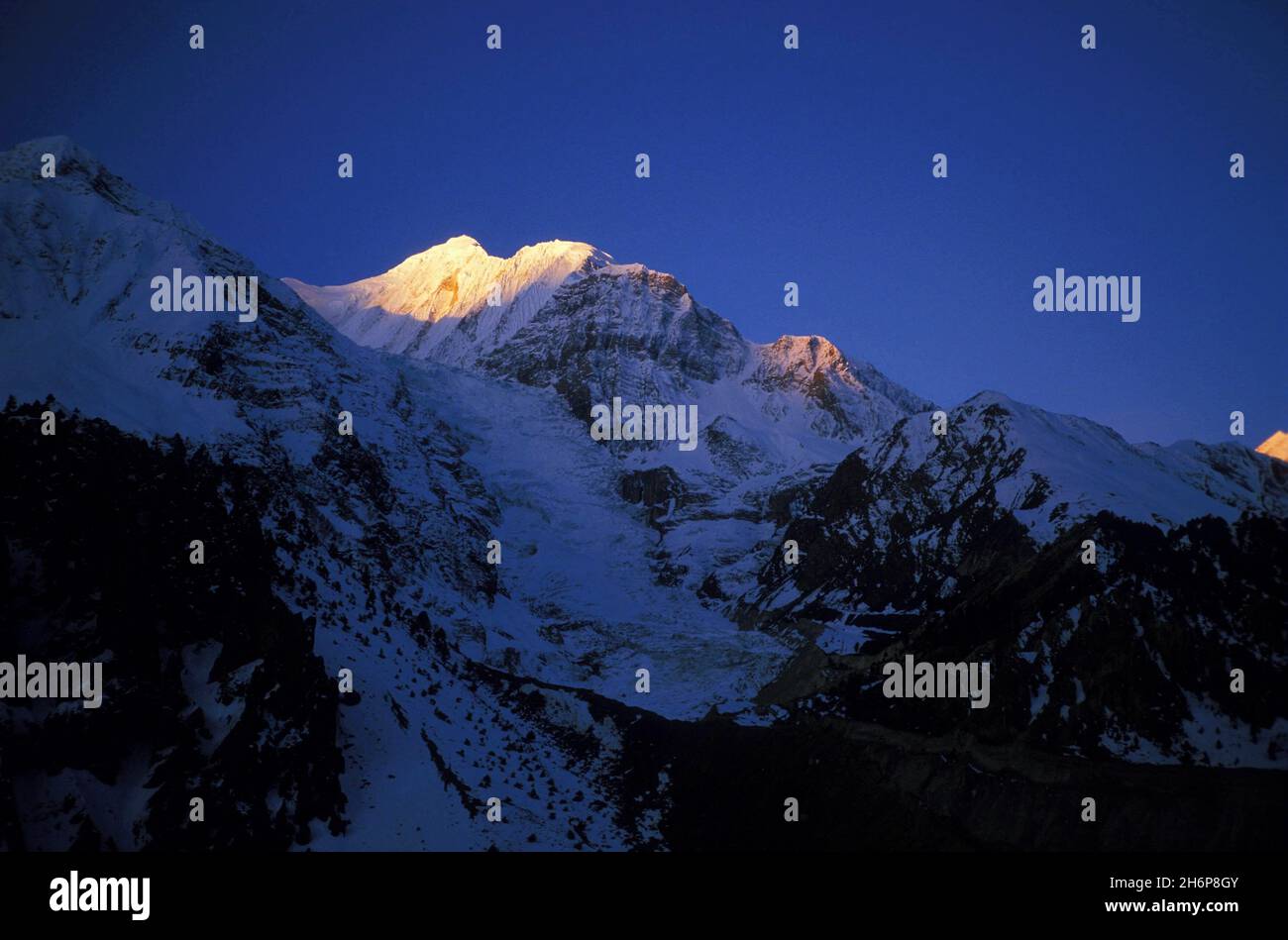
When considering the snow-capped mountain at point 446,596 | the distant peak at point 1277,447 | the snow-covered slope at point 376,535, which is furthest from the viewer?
the distant peak at point 1277,447

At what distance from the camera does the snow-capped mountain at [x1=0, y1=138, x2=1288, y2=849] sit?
55219mm

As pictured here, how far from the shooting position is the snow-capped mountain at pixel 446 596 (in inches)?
2174

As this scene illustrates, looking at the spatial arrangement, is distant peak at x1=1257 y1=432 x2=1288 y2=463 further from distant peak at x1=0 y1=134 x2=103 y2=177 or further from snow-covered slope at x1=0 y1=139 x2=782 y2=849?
distant peak at x1=0 y1=134 x2=103 y2=177

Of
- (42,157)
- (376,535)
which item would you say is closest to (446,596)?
(376,535)

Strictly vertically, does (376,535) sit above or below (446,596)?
above

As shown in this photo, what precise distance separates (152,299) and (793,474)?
104271mm

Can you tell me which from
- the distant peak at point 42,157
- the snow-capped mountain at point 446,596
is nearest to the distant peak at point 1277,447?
the snow-capped mountain at point 446,596

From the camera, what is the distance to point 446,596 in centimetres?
11231

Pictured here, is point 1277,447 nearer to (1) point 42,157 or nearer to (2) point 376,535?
(2) point 376,535

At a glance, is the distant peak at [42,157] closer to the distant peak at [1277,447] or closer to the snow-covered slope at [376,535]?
the snow-covered slope at [376,535]

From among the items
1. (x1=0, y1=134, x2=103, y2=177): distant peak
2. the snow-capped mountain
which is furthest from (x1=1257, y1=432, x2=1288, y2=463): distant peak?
(x1=0, y1=134, x2=103, y2=177): distant peak
